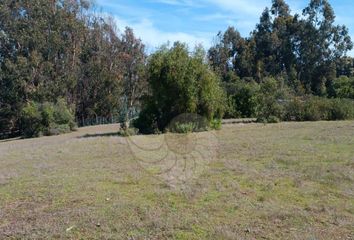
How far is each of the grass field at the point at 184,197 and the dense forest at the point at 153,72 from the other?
382 inches

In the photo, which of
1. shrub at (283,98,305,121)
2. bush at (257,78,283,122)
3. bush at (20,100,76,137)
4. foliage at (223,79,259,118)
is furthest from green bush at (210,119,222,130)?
bush at (20,100,76,137)

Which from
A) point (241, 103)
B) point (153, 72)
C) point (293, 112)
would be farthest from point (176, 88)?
point (241, 103)

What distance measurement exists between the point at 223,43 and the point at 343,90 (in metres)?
20.0

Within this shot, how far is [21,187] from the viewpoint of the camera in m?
7.18

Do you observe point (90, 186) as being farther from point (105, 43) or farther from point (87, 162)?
point (105, 43)

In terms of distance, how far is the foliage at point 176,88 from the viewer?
19.2m

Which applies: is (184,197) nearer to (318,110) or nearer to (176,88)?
(176,88)

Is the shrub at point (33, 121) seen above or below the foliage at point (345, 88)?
below

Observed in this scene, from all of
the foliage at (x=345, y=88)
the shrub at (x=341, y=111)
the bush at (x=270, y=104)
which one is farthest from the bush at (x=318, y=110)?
the foliage at (x=345, y=88)

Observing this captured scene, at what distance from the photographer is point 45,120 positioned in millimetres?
26953

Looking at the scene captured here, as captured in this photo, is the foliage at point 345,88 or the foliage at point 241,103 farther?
the foliage at point 345,88

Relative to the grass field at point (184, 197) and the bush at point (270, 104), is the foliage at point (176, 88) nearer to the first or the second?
the bush at point (270, 104)

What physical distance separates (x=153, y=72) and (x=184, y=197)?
46.3 feet

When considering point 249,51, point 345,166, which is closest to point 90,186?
point 345,166
